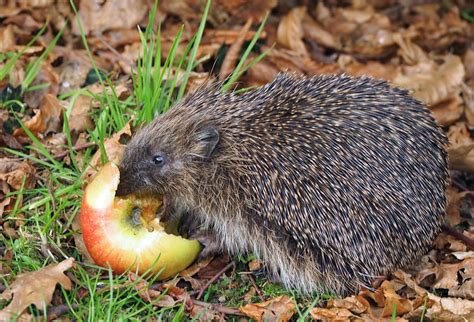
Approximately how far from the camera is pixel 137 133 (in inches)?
236

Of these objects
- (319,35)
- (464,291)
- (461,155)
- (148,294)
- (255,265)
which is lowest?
(464,291)

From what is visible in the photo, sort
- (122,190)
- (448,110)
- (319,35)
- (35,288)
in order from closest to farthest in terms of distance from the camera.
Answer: (35,288), (122,190), (448,110), (319,35)

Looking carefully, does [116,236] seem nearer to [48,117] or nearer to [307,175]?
[307,175]

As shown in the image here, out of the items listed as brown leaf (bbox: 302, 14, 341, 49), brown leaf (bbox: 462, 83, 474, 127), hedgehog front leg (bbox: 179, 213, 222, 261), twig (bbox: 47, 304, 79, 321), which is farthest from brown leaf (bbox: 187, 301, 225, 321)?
brown leaf (bbox: 302, 14, 341, 49)

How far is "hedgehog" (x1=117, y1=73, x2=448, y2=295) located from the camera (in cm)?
551

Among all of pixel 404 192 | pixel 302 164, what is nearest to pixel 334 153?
pixel 302 164

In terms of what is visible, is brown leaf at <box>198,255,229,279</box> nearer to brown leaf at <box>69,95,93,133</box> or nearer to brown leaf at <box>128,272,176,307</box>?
brown leaf at <box>128,272,176,307</box>

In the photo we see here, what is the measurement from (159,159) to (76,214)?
31.9 inches

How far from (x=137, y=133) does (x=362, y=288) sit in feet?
6.99

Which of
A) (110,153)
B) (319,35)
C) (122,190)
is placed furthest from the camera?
(319,35)

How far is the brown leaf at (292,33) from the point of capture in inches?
335

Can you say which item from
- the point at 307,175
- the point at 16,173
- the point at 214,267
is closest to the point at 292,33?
the point at 307,175

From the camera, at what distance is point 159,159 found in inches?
232

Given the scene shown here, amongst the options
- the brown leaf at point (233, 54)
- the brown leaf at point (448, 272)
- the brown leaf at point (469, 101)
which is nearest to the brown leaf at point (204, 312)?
the brown leaf at point (448, 272)
